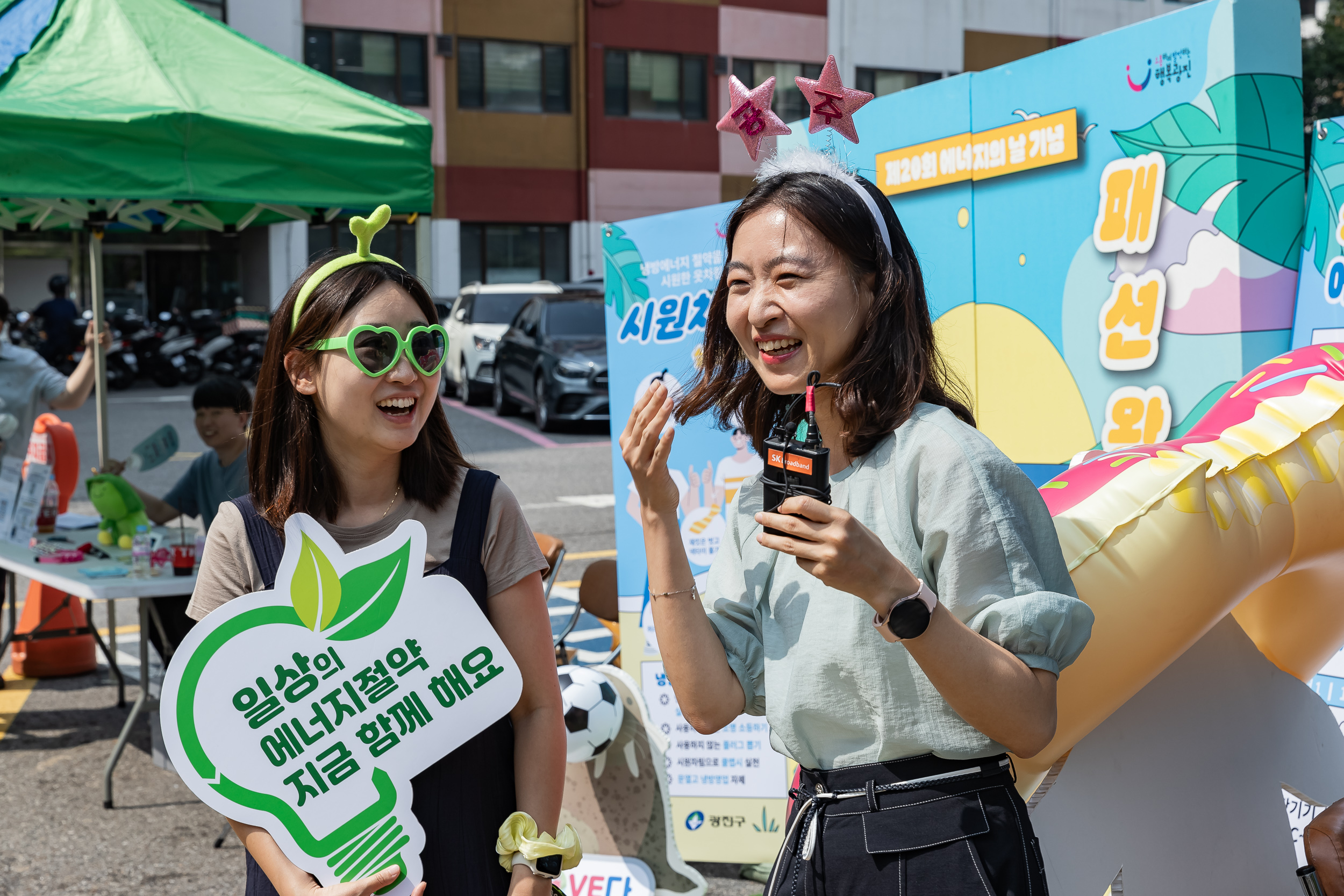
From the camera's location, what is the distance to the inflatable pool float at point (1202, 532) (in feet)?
5.90

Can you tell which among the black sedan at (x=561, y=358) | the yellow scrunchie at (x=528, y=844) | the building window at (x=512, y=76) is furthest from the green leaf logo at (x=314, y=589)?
the building window at (x=512, y=76)

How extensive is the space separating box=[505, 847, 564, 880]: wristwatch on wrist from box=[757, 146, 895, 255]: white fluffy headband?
102 centimetres

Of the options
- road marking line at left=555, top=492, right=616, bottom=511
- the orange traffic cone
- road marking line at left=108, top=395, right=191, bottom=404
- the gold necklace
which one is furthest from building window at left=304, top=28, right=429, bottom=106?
the gold necklace

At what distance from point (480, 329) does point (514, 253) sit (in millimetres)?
8730

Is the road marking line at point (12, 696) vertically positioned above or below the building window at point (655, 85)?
below

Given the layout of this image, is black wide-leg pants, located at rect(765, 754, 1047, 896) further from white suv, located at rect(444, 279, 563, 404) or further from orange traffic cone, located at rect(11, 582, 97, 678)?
white suv, located at rect(444, 279, 563, 404)

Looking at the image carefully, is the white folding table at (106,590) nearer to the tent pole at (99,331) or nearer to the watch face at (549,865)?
the tent pole at (99,331)

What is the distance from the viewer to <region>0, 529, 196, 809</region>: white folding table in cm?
414

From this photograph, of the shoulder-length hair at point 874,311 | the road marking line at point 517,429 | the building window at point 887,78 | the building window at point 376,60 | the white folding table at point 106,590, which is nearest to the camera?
the shoulder-length hair at point 874,311

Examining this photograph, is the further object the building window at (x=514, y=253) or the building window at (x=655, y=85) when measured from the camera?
the building window at (x=655, y=85)

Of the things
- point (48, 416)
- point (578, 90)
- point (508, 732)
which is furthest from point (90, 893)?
point (578, 90)

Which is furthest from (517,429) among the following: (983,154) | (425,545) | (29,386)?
(425,545)

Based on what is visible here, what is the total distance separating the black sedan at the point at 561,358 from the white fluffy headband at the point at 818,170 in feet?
37.0

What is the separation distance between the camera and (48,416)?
579 centimetres
